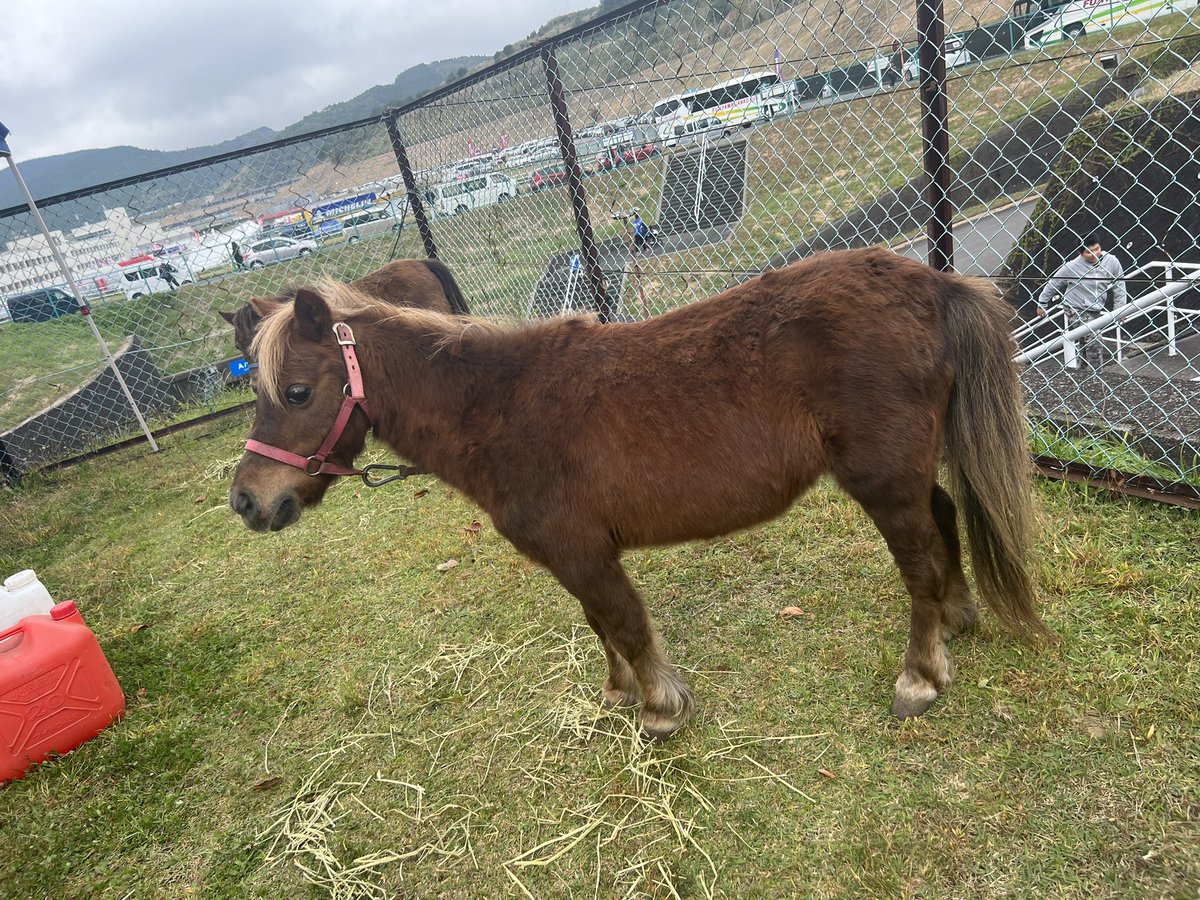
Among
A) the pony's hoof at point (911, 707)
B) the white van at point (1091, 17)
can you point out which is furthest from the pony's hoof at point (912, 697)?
the white van at point (1091, 17)

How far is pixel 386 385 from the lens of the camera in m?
2.45

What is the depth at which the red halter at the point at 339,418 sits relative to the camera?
2371mm

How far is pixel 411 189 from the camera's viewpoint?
679cm

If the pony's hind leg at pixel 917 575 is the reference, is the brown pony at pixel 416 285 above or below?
above

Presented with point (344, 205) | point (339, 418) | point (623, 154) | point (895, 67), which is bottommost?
point (339, 418)

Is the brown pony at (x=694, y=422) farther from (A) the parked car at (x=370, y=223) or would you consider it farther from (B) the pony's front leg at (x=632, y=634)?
(A) the parked car at (x=370, y=223)

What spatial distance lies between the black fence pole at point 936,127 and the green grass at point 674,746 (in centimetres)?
142

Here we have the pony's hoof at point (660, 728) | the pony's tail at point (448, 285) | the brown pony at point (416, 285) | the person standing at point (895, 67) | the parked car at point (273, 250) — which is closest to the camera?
the pony's hoof at point (660, 728)

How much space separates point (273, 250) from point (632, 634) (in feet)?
27.5

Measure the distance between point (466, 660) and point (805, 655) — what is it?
5.46 ft

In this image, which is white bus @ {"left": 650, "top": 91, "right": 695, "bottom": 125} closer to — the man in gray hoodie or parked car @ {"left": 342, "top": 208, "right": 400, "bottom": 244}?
the man in gray hoodie

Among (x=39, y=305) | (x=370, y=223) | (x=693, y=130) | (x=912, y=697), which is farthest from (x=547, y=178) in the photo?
(x=39, y=305)

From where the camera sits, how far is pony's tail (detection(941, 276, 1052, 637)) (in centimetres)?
214

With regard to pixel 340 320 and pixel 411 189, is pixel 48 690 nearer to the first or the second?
pixel 340 320
